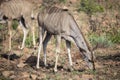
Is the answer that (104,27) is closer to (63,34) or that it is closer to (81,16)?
(81,16)

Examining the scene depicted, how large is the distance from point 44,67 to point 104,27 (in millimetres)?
6032

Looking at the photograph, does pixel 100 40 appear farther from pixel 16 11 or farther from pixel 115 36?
pixel 16 11

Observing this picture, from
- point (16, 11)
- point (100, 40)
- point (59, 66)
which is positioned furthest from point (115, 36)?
point (59, 66)

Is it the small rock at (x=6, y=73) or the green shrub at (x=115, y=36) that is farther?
the green shrub at (x=115, y=36)

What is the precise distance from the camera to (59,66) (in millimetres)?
12984

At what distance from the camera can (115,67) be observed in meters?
12.8

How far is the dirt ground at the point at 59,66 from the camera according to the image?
37.8 feet

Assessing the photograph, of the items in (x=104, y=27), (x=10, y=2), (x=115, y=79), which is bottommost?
(x=115, y=79)

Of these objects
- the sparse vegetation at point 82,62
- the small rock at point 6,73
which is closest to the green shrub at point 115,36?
the sparse vegetation at point 82,62

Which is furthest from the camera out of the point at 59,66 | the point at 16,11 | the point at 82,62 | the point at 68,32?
the point at 16,11

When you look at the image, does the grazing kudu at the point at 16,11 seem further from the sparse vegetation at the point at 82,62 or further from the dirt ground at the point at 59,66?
the dirt ground at the point at 59,66

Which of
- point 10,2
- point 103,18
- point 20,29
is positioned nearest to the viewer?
point 10,2

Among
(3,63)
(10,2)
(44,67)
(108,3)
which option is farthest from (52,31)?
(108,3)

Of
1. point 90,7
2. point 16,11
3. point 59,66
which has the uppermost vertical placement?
point 90,7
